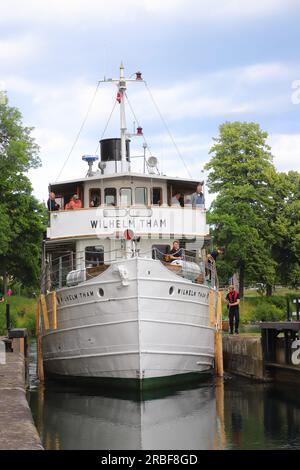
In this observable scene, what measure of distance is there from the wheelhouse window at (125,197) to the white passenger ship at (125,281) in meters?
0.03

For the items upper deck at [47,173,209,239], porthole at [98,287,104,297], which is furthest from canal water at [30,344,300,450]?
upper deck at [47,173,209,239]

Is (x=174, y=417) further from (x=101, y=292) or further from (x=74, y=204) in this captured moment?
(x=74, y=204)

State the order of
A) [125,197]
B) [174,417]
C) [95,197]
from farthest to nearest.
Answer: [95,197]
[125,197]
[174,417]

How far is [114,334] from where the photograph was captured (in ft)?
67.9

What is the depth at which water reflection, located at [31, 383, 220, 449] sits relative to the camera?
50.4 feet

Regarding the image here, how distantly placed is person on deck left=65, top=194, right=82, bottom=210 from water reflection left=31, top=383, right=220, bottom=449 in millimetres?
5495

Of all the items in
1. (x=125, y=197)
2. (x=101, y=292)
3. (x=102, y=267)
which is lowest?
(x=101, y=292)

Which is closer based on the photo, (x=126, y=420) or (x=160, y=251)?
(x=126, y=420)

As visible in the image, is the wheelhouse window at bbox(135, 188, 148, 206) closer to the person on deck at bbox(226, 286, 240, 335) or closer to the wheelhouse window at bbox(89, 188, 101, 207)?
the wheelhouse window at bbox(89, 188, 101, 207)

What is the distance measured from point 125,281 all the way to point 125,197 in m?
4.90

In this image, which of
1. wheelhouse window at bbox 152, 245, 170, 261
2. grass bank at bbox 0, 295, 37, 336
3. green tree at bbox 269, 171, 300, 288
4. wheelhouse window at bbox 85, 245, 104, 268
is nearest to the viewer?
wheelhouse window at bbox 152, 245, 170, 261

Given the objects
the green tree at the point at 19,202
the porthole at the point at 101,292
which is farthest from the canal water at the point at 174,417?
the green tree at the point at 19,202

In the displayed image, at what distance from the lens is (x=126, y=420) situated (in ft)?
58.1

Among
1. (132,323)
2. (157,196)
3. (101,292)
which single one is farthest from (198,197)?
(132,323)
